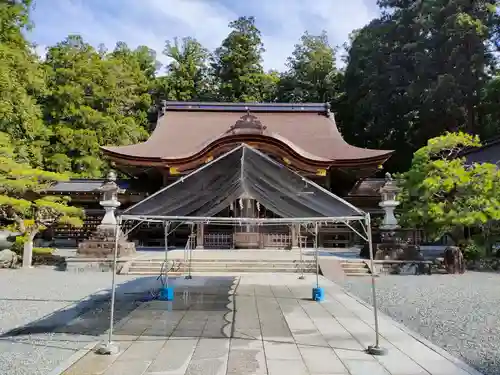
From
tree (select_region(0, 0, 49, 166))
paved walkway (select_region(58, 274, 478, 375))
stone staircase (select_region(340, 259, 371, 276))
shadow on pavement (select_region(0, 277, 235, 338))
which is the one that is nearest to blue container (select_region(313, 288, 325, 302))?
paved walkway (select_region(58, 274, 478, 375))

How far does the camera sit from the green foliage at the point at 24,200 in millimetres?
11375

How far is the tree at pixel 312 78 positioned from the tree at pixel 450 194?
2105 centimetres

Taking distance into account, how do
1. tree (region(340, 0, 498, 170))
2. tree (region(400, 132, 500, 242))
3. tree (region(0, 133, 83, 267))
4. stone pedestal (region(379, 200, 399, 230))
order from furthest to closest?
1. tree (region(340, 0, 498, 170))
2. stone pedestal (region(379, 200, 399, 230))
3. tree (region(0, 133, 83, 267))
4. tree (region(400, 132, 500, 242))

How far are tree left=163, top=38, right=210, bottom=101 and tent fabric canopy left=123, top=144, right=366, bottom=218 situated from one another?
2869cm

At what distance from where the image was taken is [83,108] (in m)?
23.9

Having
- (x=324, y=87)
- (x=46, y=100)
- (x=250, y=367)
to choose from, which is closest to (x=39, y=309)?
(x=250, y=367)

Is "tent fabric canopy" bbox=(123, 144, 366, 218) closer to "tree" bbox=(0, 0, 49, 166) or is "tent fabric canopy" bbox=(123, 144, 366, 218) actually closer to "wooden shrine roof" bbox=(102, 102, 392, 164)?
"tree" bbox=(0, 0, 49, 166)

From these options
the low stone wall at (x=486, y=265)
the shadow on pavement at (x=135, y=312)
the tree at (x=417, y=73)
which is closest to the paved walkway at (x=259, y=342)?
the shadow on pavement at (x=135, y=312)

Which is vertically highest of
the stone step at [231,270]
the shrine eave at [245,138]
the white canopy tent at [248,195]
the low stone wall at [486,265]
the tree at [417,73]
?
the tree at [417,73]

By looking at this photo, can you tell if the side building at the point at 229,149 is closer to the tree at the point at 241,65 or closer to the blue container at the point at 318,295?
the blue container at the point at 318,295

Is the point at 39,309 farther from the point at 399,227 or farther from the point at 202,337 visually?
the point at 399,227

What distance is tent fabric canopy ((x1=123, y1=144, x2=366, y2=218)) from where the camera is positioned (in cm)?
453

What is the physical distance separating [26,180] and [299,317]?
31.2ft

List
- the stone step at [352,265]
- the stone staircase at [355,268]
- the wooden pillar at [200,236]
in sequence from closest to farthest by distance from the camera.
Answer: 1. the stone staircase at [355,268]
2. the stone step at [352,265]
3. the wooden pillar at [200,236]
